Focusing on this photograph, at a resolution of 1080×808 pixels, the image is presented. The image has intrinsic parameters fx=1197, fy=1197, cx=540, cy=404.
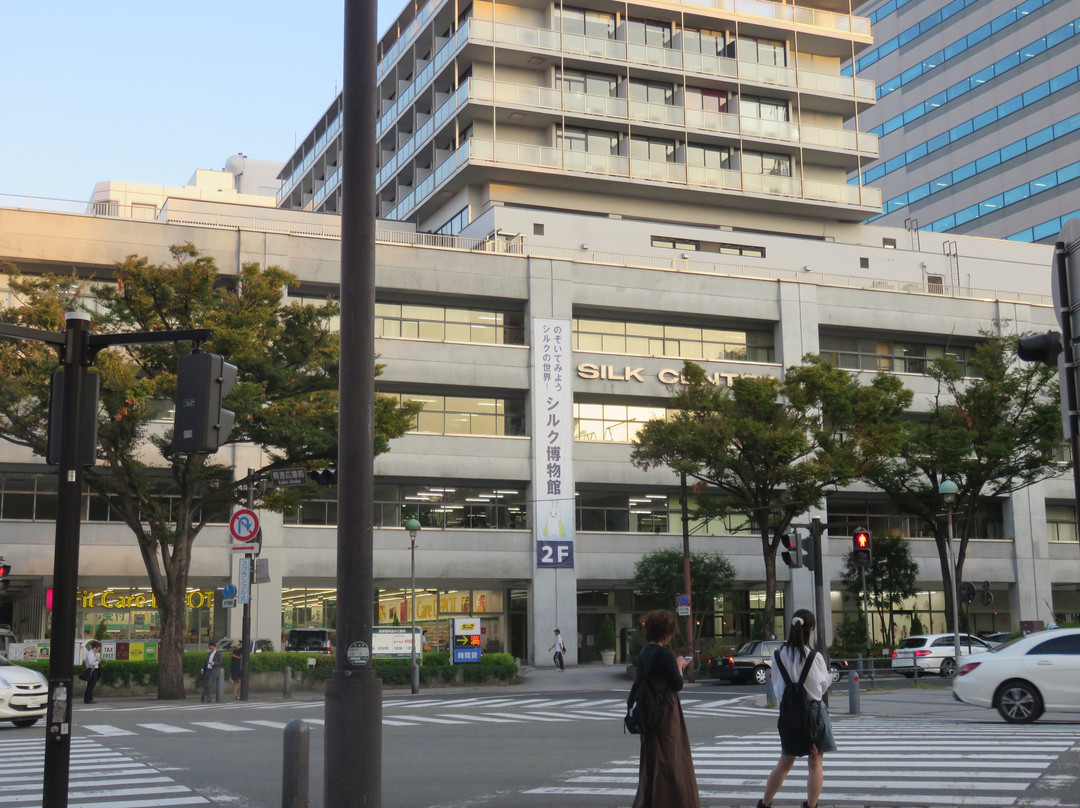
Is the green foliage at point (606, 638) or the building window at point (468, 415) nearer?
the green foliage at point (606, 638)

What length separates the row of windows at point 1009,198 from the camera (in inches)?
3002

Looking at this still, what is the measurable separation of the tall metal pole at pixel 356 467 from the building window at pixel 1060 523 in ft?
201

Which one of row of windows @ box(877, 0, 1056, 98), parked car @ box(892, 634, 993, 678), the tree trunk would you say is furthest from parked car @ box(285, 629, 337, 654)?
row of windows @ box(877, 0, 1056, 98)

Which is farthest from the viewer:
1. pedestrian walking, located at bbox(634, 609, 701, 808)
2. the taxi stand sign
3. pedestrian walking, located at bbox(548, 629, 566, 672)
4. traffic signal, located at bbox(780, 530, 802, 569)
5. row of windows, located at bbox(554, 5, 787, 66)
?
row of windows, located at bbox(554, 5, 787, 66)

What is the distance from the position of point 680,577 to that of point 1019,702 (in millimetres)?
29280

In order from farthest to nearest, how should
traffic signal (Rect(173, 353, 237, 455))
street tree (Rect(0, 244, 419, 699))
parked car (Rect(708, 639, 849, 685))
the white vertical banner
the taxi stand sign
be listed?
1. the white vertical banner
2. the taxi stand sign
3. parked car (Rect(708, 639, 849, 685))
4. street tree (Rect(0, 244, 419, 699))
5. traffic signal (Rect(173, 353, 237, 455))

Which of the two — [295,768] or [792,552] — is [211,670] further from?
[295,768]

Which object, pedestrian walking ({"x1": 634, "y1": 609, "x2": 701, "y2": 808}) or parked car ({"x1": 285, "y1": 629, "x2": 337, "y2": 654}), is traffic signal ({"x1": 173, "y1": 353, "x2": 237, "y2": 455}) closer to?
pedestrian walking ({"x1": 634, "y1": 609, "x2": 701, "y2": 808})

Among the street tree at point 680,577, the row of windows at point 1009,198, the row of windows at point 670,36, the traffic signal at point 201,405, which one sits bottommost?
the street tree at point 680,577

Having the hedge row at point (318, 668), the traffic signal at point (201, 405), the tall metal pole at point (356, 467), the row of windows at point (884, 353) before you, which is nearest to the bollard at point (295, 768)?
the tall metal pole at point (356, 467)

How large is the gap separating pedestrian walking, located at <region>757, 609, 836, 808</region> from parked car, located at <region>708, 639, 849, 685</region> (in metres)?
28.8

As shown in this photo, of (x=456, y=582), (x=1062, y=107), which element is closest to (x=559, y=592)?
(x=456, y=582)

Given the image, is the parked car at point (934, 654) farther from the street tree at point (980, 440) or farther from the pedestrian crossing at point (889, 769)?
the pedestrian crossing at point (889, 769)

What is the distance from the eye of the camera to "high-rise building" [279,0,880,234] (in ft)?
192
